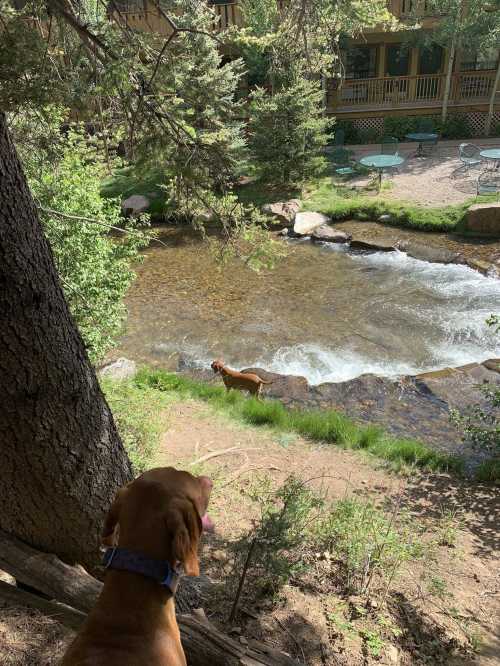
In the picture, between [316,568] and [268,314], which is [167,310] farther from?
[316,568]

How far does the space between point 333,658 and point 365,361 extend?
7.16 metres

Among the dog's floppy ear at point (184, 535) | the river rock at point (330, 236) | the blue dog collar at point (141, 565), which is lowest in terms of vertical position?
the river rock at point (330, 236)

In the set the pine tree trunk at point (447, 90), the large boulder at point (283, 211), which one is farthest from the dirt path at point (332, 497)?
the pine tree trunk at point (447, 90)

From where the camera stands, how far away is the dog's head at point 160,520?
6.03 feet

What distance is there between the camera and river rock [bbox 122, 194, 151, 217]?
54.5 ft

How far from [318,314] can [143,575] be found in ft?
31.3

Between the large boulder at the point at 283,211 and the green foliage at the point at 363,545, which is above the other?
the green foliage at the point at 363,545

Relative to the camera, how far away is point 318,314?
11.1 meters

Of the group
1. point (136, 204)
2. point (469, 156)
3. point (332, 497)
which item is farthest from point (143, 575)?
point (469, 156)

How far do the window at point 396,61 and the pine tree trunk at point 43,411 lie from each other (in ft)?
79.3

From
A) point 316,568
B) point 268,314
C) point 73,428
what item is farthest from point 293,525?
point 268,314

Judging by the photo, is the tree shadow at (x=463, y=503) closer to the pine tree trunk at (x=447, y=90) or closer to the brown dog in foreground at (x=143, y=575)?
the brown dog in foreground at (x=143, y=575)

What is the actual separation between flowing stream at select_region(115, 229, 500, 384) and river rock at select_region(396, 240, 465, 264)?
20cm

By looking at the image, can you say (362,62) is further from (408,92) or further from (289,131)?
(289,131)
